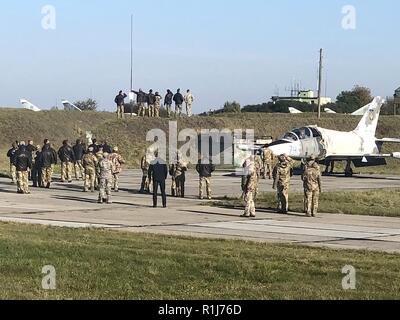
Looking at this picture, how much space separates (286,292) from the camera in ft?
31.7

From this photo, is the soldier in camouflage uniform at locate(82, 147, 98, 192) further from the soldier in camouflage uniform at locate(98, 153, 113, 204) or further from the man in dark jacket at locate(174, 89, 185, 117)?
the man in dark jacket at locate(174, 89, 185, 117)

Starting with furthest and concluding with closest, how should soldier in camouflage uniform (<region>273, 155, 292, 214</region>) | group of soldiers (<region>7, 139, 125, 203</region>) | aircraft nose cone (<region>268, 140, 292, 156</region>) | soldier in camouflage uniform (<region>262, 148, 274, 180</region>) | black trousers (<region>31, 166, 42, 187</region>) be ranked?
soldier in camouflage uniform (<region>262, 148, 274, 180</region>)
aircraft nose cone (<region>268, 140, 292, 156</region>)
black trousers (<region>31, 166, 42, 187</region>)
group of soldiers (<region>7, 139, 125, 203</region>)
soldier in camouflage uniform (<region>273, 155, 292, 214</region>)

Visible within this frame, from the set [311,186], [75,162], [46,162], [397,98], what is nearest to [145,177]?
[46,162]

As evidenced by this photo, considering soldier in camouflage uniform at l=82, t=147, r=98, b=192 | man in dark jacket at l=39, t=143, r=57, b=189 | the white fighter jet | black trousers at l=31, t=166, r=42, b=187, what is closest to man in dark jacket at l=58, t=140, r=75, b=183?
black trousers at l=31, t=166, r=42, b=187

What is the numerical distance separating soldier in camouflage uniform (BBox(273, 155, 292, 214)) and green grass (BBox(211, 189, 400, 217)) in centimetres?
72

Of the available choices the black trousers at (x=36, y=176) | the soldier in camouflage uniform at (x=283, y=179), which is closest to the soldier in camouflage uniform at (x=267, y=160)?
the black trousers at (x=36, y=176)

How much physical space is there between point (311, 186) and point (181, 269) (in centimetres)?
1116

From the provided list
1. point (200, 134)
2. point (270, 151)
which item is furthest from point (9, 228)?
point (200, 134)

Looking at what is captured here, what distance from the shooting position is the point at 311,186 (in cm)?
2184

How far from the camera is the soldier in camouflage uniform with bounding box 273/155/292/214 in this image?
22.4 m

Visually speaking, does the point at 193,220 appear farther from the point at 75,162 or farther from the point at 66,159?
the point at 75,162

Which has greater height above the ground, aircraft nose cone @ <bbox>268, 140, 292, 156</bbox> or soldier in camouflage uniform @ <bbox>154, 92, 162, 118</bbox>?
A: soldier in camouflage uniform @ <bbox>154, 92, 162, 118</bbox>

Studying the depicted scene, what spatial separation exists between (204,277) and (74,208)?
12.5 metres

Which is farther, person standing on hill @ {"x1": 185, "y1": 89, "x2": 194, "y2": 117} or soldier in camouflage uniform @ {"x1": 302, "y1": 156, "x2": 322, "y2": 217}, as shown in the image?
person standing on hill @ {"x1": 185, "y1": 89, "x2": 194, "y2": 117}
